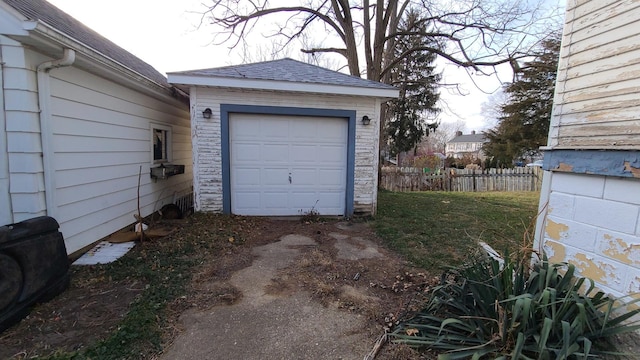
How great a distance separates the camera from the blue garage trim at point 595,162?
1982 mm

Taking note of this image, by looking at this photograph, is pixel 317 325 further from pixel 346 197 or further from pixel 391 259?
pixel 346 197

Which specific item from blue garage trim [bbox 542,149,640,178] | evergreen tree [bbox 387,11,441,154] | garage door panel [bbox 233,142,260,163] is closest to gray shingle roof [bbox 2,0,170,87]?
garage door panel [bbox 233,142,260,163]

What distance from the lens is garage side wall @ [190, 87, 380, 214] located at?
5570 millimetres

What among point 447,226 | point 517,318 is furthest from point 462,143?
point 517,318

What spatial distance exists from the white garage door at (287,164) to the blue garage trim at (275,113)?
107 millimetres

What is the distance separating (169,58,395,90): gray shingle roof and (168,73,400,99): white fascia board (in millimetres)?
57

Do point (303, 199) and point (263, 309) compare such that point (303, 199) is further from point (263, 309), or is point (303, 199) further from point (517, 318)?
point (517, 318)

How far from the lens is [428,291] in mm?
2924

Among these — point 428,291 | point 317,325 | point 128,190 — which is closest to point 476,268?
point 428,291

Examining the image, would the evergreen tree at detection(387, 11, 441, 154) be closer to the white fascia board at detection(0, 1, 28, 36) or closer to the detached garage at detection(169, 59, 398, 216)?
the detached garage at detection(169, 59, 398, 216)

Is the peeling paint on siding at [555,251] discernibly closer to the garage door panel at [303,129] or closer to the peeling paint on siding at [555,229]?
the peeling paint on siding at [555,229]

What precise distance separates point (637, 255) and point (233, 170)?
5605 millimetres

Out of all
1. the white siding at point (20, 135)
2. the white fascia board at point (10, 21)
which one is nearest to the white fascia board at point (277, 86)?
the white siding at point (20, 135)

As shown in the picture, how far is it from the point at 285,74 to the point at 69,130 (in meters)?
3.63
